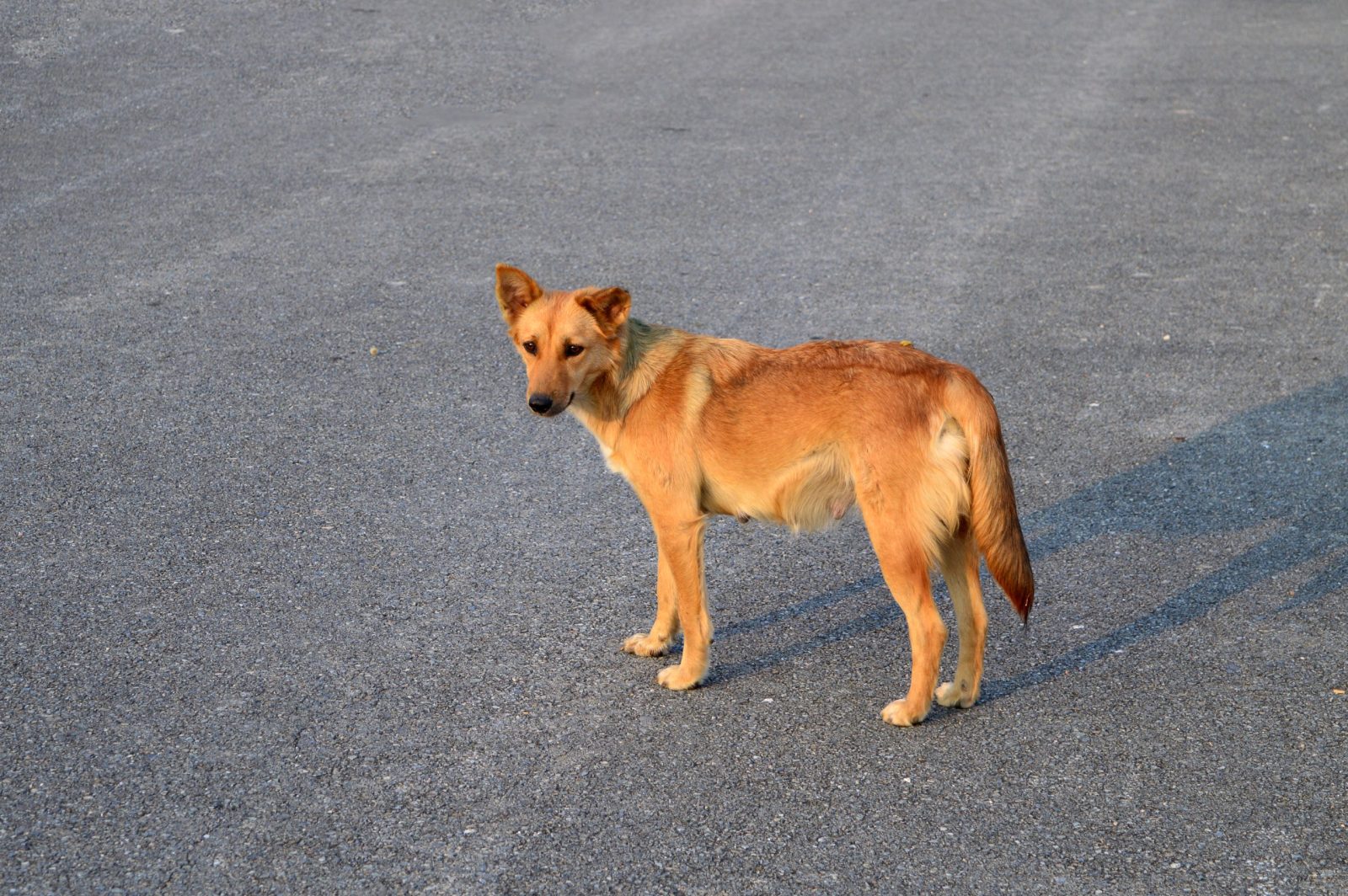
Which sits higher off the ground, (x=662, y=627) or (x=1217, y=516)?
(x=662, y=627)

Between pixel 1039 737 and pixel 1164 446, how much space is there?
109 inches

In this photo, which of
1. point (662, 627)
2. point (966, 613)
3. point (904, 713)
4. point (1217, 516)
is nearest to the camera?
point (904, 713)

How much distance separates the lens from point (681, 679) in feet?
15.6

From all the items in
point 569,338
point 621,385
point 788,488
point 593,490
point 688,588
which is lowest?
point 593,490

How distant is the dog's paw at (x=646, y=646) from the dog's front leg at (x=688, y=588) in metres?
0.23

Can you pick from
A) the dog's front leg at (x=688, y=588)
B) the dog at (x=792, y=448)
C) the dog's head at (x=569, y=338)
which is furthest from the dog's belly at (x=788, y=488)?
the dog's head at (x=569, y=338)

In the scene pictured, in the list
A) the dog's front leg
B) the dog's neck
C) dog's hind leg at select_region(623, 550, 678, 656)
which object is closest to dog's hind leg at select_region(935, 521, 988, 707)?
the dog's front leg

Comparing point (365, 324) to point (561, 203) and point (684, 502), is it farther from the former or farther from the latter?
point (684, 502)

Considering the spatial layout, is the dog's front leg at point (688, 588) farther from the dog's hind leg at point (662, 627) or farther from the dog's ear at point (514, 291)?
the dog's ear at point (514, 291)

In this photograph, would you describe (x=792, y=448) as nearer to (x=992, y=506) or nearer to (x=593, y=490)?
(x=992, y=506)

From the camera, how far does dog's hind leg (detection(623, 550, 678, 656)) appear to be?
16.4 ft

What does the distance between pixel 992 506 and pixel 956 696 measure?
28.8 inches

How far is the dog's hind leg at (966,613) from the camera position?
461 centimetres

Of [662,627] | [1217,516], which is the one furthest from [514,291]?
[1217,516]
